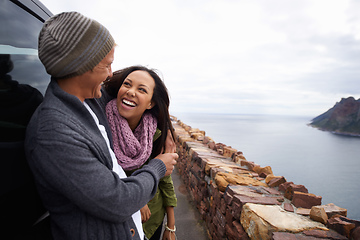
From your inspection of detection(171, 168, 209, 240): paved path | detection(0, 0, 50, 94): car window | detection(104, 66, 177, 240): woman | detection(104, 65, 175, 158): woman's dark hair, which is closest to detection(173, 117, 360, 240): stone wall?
detection(171, 168, 209, 240): paved path

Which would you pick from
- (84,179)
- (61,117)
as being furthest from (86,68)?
(84,179)

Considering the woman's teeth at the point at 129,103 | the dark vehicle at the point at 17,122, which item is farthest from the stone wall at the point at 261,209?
the dark vehicle at the point at 17,122

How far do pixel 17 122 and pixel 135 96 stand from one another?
711 millimetres

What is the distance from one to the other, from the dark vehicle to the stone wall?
1.42 metres

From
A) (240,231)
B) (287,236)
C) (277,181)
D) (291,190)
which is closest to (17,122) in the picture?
(287,236)

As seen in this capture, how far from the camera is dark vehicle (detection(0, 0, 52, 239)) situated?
657 mm

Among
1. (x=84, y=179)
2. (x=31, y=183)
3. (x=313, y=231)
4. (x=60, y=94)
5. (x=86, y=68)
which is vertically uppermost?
(x=86, y=68)

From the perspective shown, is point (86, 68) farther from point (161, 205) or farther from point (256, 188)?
point (256, 188)

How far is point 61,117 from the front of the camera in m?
0.67

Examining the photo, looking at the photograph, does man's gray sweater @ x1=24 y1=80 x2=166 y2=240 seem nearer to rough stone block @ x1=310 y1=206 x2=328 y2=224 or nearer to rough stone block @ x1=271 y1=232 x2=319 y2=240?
rough stone block @ x1=271 y1=232 x2=319 y2=240

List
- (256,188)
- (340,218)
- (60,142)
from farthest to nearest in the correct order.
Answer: (256,188) → (340,218) → (60,142)

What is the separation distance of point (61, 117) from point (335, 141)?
312 inches

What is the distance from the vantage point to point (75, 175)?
0.63 metres

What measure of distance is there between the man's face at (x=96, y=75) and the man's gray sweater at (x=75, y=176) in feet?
0.38
